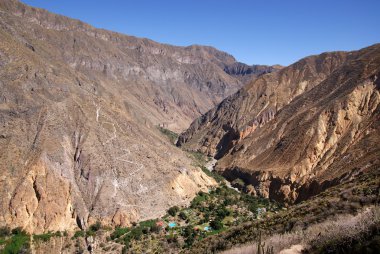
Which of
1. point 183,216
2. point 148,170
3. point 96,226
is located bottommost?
point 96,226

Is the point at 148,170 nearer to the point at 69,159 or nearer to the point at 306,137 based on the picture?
the point at 69,159

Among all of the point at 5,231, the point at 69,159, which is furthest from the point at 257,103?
the point at 5,231

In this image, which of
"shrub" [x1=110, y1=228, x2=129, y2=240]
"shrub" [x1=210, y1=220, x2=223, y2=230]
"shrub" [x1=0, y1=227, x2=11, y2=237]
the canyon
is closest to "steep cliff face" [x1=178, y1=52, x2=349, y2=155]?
the canyon

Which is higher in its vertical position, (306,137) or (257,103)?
(257,103)

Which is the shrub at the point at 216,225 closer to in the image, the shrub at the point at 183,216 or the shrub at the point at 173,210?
the shrub at the point at 183,216

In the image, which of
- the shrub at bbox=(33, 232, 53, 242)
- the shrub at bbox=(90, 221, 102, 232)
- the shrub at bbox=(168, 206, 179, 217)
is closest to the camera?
the shrub at bbox=(33, 232, 53, 242)

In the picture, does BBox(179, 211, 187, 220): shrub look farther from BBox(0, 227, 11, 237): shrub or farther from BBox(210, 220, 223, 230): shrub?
BBox(0, 227, 11, 237): shrub

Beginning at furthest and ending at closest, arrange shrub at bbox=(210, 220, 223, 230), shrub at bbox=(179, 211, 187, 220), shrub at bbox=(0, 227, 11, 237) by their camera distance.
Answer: shrub at bbox=(179, 211, 187, 220)
shrub at bbox=(210, 220, 223, 230)
shrub at bbox=(0, 227, 11, 237)

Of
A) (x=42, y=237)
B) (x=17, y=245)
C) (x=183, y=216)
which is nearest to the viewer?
(x=17, y=245)

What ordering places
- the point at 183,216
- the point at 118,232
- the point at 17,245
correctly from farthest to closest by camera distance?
the point at 183,216
the point at 118,232
the point at 17,245
